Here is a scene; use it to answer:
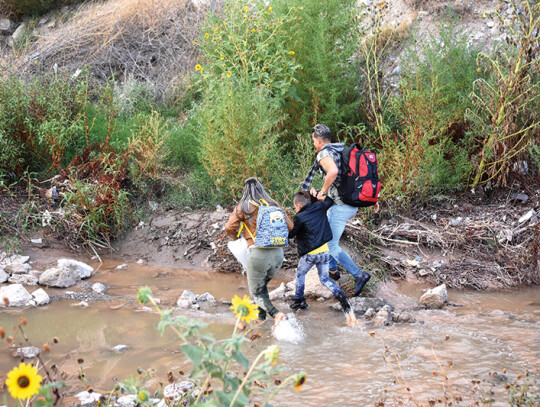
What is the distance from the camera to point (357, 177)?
5250mm

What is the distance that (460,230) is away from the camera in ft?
21.8

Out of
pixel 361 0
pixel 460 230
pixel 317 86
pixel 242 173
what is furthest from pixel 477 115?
pixel 361 0

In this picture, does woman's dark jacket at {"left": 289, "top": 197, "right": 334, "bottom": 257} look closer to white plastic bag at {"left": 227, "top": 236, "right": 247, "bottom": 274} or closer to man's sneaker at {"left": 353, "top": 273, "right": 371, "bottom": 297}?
white plastic bag at {"left": 227, "top": 236, "right": 247, "bottom": 274}

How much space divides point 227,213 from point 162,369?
3.38 m

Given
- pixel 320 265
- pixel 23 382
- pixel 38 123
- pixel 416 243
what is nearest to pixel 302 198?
pixel 320 265

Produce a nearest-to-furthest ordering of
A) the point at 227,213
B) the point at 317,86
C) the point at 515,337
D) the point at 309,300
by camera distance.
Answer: the point at 515,337, the point at 309,300, the point at 227,213, the point at 317,86

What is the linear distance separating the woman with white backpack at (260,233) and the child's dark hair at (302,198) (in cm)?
30

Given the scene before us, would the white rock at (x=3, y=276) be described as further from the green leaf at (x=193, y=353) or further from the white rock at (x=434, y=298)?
the green leaf at (x=193, y=353)

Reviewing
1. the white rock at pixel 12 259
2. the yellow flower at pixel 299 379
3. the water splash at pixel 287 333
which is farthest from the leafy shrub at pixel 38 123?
the yellow flower at pixel 299 379

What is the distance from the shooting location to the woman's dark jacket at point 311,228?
514cm

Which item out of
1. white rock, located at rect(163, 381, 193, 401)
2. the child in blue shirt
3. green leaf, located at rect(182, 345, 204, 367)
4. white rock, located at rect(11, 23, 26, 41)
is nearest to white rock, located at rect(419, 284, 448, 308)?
the child in blue shirt

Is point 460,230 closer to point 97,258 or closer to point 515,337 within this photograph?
point 515,337

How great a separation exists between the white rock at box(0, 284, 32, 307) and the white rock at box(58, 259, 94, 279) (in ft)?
2.65

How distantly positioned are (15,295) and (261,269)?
101 inches
